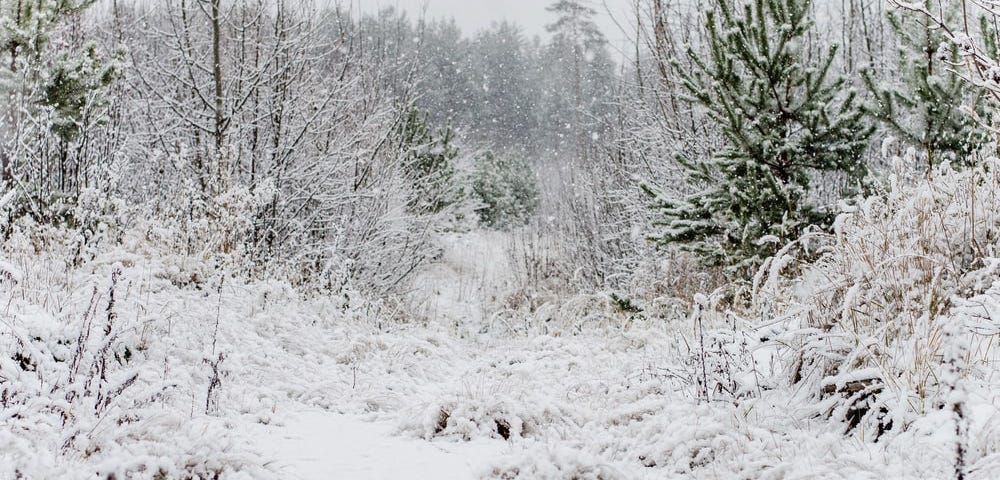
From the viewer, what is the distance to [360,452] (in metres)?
3.23

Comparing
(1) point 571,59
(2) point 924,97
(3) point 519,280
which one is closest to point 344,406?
(2) point 924,97

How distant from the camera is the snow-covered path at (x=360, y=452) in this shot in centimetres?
289

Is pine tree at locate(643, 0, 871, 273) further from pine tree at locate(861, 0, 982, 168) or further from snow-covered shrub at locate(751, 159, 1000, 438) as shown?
snow-covered shrub at locate(751, 159, 1000, 438)

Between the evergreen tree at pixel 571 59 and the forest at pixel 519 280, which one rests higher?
the evergreen tree at pixel 571 59

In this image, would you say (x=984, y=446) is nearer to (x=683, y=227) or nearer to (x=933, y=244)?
(x=933, y=244)

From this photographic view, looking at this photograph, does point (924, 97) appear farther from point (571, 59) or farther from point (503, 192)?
point (571, 59)

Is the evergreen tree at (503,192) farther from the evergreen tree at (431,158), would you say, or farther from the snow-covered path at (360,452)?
the snow-covered path at (360,452)

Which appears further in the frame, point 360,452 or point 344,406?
point 344,406

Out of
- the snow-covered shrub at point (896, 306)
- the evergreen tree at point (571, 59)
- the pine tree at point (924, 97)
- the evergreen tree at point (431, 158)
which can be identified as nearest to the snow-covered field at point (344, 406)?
the snow-covered shrub at point (896, 306)

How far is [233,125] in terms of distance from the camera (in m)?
8.51

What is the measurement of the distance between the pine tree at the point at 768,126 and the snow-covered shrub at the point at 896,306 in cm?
220

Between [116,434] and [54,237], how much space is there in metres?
4.70

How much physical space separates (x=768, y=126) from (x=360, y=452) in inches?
198

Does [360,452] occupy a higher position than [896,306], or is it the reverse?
[896,306]
